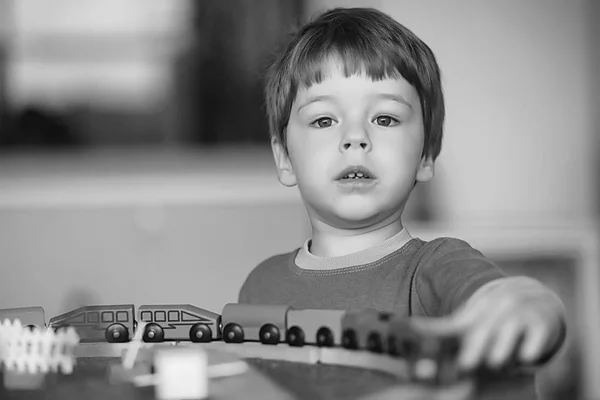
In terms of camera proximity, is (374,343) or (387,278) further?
(387,278)

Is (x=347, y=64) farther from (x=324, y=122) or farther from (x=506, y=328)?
(x=506, y=328)

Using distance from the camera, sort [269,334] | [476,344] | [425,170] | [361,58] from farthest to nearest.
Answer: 1. [425,170]
2. [361,58]
3. [269,334]
4. [476,344]

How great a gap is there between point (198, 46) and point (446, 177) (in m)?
1.25

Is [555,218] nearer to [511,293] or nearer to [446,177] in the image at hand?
[446,177]

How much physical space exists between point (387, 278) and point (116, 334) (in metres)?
0.35

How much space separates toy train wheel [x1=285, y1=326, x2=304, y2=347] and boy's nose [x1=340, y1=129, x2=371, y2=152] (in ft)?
0.80

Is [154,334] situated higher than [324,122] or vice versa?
[324,122]

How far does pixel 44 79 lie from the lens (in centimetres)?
361

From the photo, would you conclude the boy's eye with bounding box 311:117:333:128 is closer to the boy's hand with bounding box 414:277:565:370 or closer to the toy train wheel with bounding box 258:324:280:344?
the toy train wheel with bounding box 258:324:280:344

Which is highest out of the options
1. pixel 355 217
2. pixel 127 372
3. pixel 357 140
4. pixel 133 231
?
pixel 357 140

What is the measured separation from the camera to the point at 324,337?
923 millimetres

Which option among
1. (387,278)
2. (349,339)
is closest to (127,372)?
(349,339)

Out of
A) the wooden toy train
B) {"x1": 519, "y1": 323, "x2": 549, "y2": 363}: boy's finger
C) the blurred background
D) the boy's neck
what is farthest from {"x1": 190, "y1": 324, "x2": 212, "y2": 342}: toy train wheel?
the blurred background

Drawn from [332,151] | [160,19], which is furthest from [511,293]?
[160,19]
